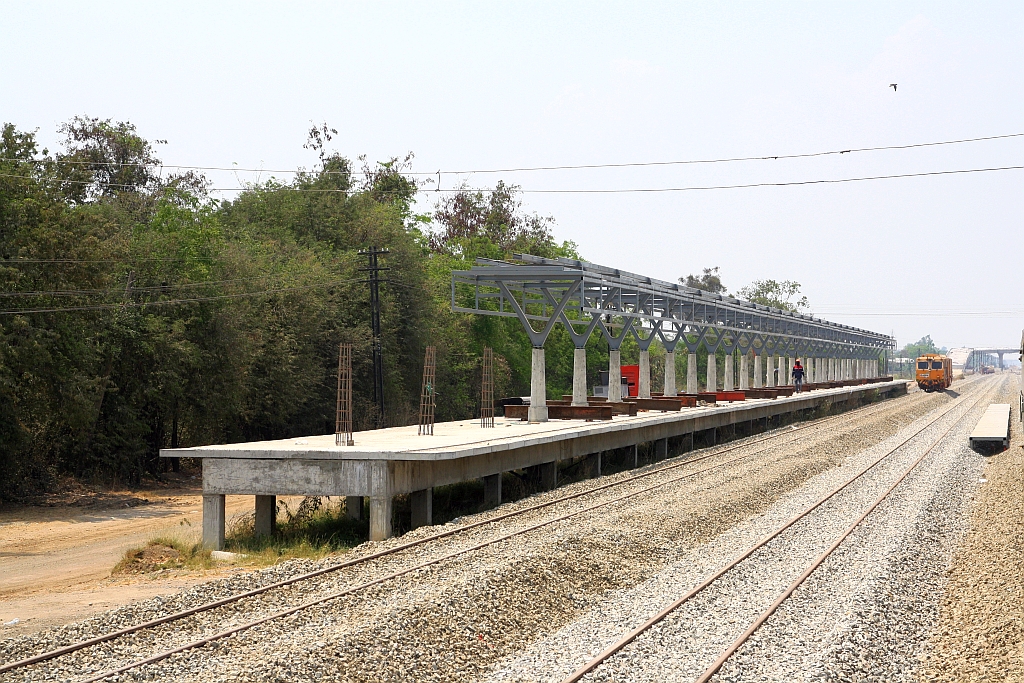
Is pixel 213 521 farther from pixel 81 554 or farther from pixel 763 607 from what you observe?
pixel 763 607

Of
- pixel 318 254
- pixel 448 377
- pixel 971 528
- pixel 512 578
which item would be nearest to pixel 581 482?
pixel 971 528

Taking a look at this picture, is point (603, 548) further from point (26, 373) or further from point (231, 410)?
point (231, 410)

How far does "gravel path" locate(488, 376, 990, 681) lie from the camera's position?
Result: 9281 millimetres

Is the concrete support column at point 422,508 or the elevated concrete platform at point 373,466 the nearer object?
the elevated concrete platform at point 373,466

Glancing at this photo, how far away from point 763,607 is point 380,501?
272 inches

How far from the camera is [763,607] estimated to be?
37.8 ft

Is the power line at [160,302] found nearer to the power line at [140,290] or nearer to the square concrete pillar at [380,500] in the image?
the power line at [140,290]

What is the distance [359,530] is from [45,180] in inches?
554

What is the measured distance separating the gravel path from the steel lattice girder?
1010 centimetres

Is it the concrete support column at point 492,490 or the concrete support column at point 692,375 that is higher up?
the concrete support column at point 692,375

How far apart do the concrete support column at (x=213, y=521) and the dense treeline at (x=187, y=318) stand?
9166 mm

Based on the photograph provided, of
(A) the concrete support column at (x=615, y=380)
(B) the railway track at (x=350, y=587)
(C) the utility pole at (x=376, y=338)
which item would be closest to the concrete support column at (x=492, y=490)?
(B) the railway track at (x=350, y=587)

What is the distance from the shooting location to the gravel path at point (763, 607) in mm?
9281

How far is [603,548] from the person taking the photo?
568 inches
